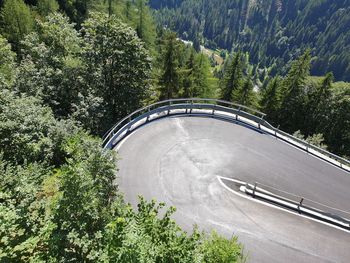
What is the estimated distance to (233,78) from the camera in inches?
1619

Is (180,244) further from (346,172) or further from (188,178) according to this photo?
(346,172)

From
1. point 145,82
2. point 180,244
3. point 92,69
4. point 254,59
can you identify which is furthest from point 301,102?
point 254,59

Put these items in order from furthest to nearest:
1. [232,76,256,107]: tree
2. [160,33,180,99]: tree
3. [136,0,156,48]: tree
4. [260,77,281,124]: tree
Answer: [136,0,156,48]: tree, [260,77,281,124]: tree, [232,76,256,107]: tree, [160,33,180,99]: tree

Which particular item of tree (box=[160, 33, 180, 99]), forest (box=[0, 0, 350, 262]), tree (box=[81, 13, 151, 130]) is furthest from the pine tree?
tree (box=[81, 13, 151, 130])

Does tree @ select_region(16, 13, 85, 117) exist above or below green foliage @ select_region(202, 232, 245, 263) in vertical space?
above

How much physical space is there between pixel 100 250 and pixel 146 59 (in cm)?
2074

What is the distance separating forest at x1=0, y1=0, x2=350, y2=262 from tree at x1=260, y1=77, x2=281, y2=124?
16cm

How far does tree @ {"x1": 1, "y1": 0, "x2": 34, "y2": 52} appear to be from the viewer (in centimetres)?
3653

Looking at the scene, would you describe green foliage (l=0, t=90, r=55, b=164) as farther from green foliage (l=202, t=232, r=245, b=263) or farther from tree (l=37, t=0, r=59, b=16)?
tree (l=37, t=0, r=59, b=16)

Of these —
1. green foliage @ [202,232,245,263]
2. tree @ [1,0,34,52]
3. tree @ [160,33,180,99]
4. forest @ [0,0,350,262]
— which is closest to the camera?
forest @ [0,0,350,262]

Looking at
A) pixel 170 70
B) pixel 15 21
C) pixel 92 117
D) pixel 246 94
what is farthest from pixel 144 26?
pixel 92 117

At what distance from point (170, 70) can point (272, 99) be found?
17.7 metres

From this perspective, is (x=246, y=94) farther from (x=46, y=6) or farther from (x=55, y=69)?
(x=46, y=6)

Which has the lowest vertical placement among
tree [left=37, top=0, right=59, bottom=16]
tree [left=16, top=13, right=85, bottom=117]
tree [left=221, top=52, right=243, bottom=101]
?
tree [left=16, top=13, right=85, bottom=117]
